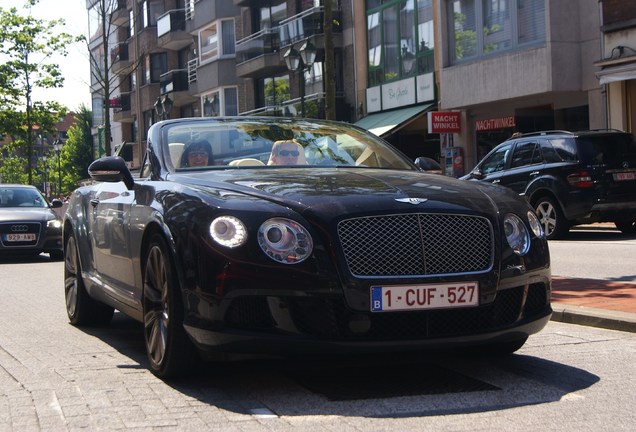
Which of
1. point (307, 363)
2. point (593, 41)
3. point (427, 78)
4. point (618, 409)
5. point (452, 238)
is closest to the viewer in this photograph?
point (618, 409)

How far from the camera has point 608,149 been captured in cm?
1761

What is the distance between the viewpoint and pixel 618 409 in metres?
4.88

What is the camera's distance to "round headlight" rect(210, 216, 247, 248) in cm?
502

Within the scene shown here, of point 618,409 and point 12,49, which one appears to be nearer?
point 618,409

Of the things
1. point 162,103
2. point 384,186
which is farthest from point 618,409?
point 162,103

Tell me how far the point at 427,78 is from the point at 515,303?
Result: 88.4 feet

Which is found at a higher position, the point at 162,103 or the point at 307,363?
the point at 162,103

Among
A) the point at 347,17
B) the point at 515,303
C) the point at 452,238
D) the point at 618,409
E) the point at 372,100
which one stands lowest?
the point at 618,409

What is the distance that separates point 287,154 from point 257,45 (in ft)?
121

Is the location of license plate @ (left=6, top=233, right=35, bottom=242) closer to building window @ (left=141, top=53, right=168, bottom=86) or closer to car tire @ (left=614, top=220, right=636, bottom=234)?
car tire @ (left=614, top=220, right=636, bottom=234)

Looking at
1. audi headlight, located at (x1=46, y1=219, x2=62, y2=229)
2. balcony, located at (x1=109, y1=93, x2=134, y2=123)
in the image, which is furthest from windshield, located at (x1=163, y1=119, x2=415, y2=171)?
balcony, located at (x1=109, y1=93, x2=134, y2=123)

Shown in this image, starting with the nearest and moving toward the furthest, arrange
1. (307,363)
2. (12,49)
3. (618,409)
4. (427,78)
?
(618,409) < (307,363) < (427,78) < (12,49)

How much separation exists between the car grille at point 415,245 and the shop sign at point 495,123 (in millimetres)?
24197

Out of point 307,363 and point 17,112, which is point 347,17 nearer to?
point 17,112
